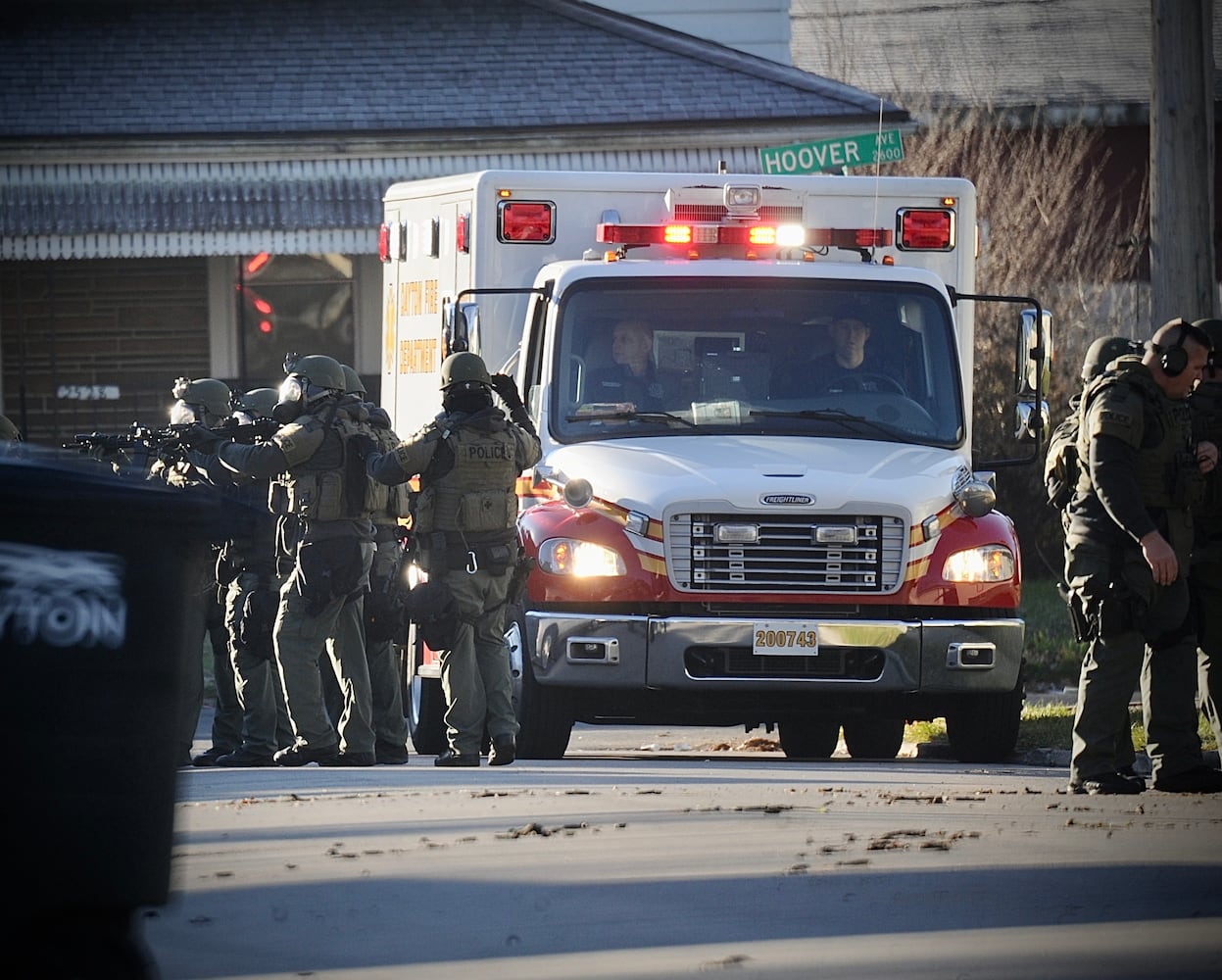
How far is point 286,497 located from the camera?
1135 centimetres

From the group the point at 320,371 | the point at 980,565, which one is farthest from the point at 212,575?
the point at 980,565

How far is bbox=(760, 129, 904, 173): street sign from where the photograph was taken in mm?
13977

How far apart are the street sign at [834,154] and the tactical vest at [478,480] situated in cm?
422

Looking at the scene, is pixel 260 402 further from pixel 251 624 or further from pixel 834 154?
pixel 834 154

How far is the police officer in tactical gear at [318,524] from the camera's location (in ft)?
34.5

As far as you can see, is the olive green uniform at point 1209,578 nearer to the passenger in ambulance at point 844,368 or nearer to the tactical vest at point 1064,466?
the tactical vest at point 1064,466

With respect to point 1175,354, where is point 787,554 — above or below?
below

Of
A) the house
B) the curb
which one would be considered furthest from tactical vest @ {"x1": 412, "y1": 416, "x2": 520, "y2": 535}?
the house

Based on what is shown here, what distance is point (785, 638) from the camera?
10117 mm

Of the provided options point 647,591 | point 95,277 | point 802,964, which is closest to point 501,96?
point 95,277

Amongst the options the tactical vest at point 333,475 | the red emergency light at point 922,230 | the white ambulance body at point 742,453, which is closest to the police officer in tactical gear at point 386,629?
the white ambulance body at point 742,453

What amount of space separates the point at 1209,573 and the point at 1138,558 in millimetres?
491

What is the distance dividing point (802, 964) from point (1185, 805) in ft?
10.4

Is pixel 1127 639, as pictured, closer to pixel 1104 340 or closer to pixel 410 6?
pixel 1104 340
